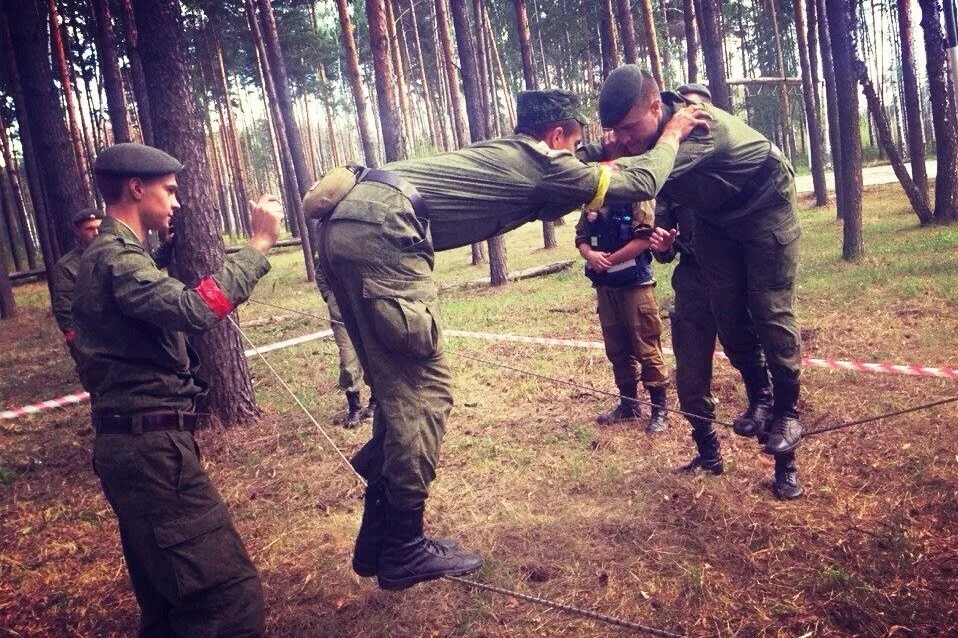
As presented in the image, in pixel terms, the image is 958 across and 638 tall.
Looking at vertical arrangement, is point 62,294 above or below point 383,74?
below

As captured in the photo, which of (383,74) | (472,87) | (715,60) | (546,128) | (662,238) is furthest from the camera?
(472,87)

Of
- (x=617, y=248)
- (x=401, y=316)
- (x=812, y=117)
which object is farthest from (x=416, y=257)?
(x=812, y=117)

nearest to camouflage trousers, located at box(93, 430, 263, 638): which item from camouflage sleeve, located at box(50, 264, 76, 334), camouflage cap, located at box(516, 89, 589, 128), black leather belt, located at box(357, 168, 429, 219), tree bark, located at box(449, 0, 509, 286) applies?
black leather belt, located at box(357, 168, 429, 219)

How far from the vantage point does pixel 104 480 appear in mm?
2645

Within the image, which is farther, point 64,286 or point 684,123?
point 64,286

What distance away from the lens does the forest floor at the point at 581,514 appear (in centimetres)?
308

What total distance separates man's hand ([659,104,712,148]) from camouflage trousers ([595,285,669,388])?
2.07 meters

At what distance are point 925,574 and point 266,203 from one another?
3.50m

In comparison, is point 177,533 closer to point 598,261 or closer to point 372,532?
point 372,532

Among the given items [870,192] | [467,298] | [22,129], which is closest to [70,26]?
[22,129]

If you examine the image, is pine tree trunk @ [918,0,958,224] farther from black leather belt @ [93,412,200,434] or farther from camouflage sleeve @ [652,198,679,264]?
black leather belt @ [93,412,200,434]

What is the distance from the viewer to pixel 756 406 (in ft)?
14.2

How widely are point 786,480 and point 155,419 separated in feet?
11.5

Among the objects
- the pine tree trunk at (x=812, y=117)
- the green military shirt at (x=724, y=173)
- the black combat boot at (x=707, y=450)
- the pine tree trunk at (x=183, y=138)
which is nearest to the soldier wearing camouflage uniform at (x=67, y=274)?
the pine tree trunk at (x=183, y=138)
